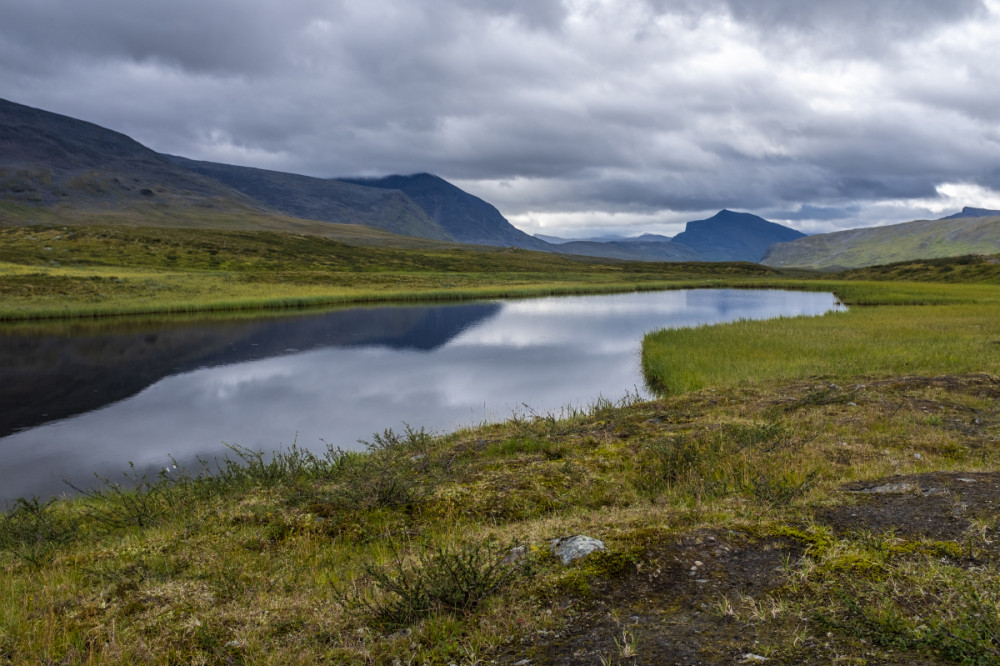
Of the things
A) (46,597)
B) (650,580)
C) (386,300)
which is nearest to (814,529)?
(650,580)

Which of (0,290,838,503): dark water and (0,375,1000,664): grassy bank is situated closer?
(0,375,1000,664): grassy bank

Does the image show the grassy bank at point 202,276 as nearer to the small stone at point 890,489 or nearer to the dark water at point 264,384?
the dark water at point 264,384

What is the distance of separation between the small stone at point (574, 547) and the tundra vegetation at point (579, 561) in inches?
7.3

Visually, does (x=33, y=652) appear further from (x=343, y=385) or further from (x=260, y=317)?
(x=260, y=317)

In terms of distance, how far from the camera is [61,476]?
17.3m

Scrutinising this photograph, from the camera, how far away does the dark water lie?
20531 mm

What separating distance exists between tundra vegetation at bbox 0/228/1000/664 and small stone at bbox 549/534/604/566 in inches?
7.3

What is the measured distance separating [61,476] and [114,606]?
47.0ft

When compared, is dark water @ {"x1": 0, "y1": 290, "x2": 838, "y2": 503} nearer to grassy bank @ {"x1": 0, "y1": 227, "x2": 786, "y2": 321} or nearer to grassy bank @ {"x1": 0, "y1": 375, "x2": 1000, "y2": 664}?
grassy bank @ {"x1": 0, "y1": 375, "x2": 1000, "y2": 664}

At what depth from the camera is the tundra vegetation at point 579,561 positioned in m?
5.11

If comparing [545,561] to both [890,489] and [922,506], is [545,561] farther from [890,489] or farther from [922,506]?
[890,489]

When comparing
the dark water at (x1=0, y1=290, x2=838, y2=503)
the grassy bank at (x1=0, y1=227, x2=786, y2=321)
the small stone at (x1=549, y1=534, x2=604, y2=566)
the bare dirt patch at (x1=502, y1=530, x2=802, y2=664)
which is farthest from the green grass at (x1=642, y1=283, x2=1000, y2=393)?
the grassy bank at (x1=0, y1=227, x2=786, y2=321)

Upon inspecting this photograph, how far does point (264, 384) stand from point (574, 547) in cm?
2692

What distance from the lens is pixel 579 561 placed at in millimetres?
6488
